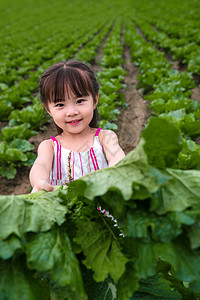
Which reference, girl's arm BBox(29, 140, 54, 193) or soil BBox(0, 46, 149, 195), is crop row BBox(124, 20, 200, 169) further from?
girl's arm BBox(29, 140, 54, 193)

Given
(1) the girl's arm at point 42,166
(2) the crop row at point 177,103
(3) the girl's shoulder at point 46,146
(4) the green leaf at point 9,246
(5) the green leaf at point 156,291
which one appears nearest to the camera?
(4) the green leaf at point 9,246

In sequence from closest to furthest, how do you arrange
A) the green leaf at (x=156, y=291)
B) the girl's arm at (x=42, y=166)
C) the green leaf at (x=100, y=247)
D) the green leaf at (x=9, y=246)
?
the green leaf at (x=9, y=246), the green leaf at (x=100, y=247), the green leaf at (x=156, y=291), the girl's arm at (x=42, y=166)

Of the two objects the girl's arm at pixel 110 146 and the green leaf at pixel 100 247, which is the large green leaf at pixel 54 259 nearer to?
the green leaf at pixel 100 247

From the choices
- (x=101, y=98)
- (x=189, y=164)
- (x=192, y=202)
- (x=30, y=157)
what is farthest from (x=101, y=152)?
(x=101, y=98)

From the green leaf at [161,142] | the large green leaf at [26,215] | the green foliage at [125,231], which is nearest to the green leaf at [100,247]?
the green foliage at [125,231]

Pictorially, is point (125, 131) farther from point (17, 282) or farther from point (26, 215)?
point (17, 282)

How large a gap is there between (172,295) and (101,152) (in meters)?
1.33

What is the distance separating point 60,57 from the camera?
11.6 meters

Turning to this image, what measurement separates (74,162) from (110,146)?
353 millimetres

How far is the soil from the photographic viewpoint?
402cm

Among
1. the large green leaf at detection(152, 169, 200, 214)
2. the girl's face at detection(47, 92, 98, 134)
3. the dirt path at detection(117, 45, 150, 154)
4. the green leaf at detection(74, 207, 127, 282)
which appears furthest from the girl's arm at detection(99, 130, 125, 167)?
the dirt path at detection(117, 45, 150, 154)

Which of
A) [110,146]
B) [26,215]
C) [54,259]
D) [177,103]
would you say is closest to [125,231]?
[54,259]

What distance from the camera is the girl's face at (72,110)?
2008 millimetres

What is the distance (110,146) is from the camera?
2.30 metres
